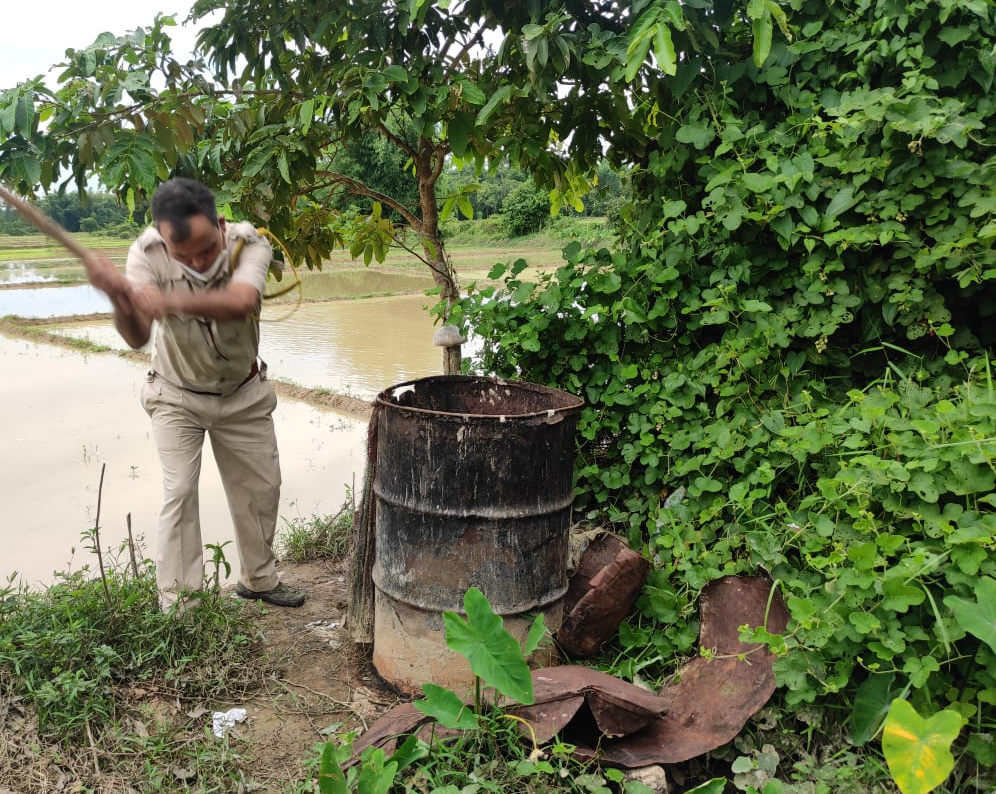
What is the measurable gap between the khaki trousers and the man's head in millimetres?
549

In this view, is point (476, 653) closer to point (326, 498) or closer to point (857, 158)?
point (857, 158)

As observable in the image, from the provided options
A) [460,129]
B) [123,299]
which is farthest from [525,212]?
[123,299]

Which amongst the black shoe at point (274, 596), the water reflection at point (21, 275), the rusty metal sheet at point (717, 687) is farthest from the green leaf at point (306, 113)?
the water reflection at point (21, 275)

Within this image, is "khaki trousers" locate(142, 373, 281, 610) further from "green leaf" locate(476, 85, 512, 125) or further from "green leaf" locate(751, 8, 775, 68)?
"green leaf" locate(751, 8, 775, 68)

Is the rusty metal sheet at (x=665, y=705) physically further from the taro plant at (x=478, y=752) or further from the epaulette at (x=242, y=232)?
the epaulette at (x=242, y=232)

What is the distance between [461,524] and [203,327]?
3.82 ft

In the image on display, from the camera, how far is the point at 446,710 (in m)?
2.00

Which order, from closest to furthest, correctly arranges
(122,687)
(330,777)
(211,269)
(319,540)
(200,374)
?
(330,777) < (122,687) < (211,269) < (200,374) < (319,540)

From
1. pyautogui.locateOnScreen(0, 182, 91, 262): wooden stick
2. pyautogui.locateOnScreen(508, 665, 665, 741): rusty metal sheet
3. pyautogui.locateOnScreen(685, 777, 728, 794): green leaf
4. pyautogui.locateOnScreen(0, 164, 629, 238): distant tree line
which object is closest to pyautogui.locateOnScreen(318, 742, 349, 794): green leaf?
pyautogui.locateOnScreen(508, 665, 665, 741): rusty metal sheet

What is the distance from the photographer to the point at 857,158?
2473 mm

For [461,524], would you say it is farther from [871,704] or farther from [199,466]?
[871,704]

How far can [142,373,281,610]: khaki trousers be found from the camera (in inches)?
109

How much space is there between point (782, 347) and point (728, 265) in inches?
14.8

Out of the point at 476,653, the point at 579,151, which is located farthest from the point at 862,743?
the point at 579,151
